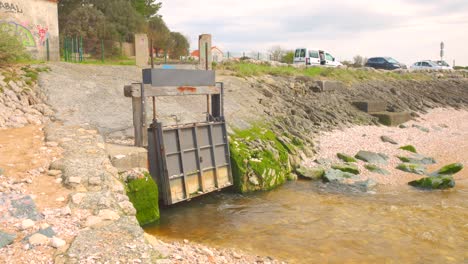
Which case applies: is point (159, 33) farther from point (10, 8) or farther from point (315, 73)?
point (10, 8)

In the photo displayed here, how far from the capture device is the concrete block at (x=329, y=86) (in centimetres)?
2208

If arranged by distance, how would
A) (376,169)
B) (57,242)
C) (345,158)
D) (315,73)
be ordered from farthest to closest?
1. (315,73)
2. (345,158)
3. (376,169)
4. (57,242)

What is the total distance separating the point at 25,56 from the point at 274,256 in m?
13.6

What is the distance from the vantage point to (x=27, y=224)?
524 cm

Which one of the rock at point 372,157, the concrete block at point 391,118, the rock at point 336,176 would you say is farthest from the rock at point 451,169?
the concrete block at point 391,118

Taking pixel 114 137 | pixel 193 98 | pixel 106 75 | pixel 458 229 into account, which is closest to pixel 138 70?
pixel 106 75

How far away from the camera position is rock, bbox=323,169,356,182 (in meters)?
11.8

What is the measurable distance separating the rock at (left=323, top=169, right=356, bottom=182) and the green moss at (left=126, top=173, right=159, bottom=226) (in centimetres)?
527

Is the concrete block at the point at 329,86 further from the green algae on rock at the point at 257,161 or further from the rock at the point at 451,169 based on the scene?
the rock at the point at 451,169

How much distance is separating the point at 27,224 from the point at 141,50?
16991 mm

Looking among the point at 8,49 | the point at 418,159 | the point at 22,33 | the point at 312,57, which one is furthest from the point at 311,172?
the point at 312,57

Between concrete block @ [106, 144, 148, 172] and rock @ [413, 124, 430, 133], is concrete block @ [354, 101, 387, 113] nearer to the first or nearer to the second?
rock @ [413, 124, 430, 133]

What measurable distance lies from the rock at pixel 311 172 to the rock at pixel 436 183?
2.54m

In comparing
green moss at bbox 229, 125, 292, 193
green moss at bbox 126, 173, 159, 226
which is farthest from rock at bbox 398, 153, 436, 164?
green moss at bbox 126, 173, 159, 226
